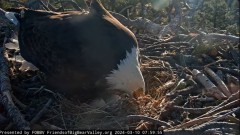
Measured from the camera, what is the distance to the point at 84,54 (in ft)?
13.2

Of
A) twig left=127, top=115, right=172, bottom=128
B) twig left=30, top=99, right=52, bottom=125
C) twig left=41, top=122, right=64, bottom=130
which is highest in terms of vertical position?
twig left=127, top=115, right=172, bottom=128

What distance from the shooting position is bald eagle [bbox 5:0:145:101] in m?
3.94

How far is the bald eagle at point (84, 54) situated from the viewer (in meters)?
3.94

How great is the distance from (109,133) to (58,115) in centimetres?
64

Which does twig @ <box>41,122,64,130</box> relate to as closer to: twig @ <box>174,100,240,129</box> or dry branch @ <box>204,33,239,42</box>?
twig @ <box>174,100,240,129</box>

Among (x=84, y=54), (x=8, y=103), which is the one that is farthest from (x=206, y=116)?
(x=8, y=103)

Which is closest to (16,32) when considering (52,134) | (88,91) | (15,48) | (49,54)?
(15,48)

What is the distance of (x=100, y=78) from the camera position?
3932 millimetres

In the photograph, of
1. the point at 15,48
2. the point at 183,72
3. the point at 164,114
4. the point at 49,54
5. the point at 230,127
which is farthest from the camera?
the point at 15,48

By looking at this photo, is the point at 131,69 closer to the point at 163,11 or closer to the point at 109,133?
the point at 109,133

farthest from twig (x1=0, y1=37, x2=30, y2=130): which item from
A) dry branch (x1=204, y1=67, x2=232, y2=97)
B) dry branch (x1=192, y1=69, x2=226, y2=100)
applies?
dry branch (x1=204, y1=67, x2=232, y2=97)

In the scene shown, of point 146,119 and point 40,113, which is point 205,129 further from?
point 40,113

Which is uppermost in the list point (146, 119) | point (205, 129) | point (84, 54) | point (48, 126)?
point (84, 54)

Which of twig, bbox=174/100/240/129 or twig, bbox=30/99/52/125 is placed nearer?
twig, bbox=174/100/240/129
